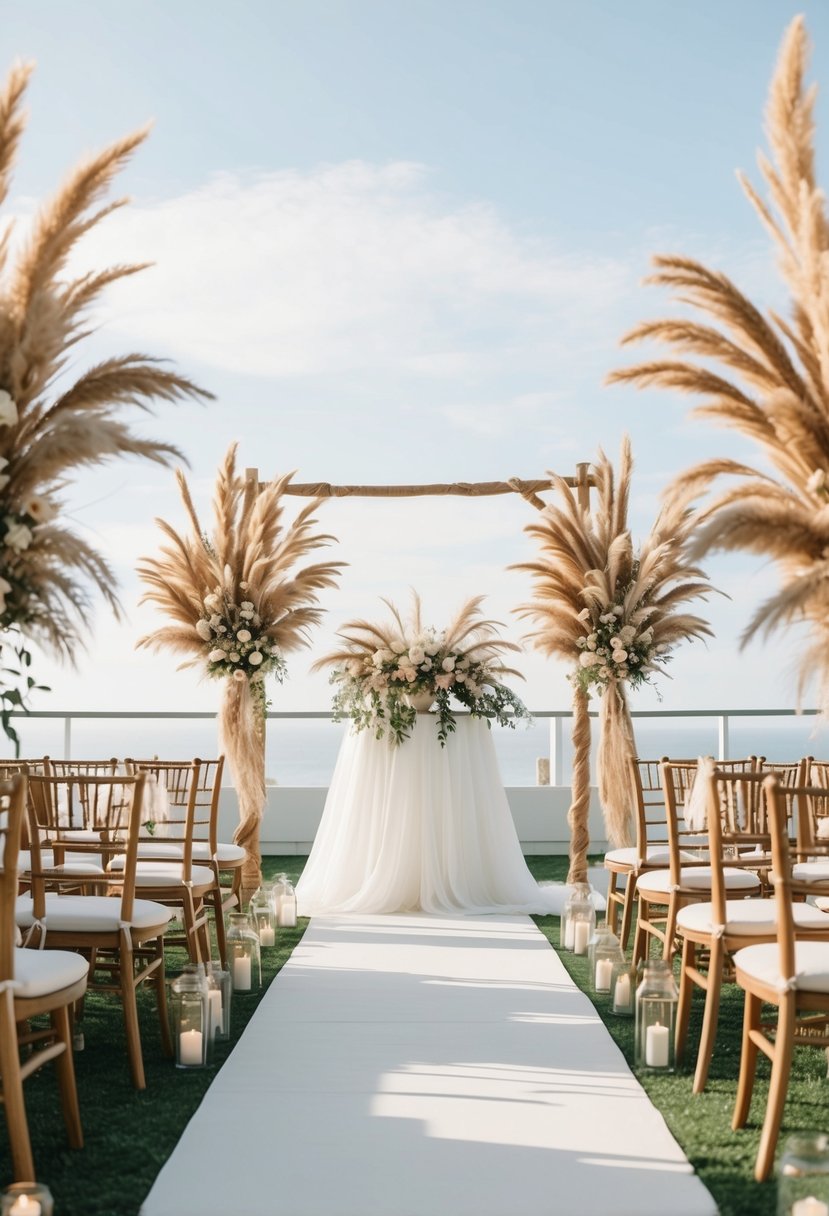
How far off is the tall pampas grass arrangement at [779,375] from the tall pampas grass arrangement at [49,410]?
49.0 inches

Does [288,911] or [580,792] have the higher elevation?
[580,792]

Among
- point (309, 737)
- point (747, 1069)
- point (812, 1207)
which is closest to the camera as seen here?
point (812, 1207)

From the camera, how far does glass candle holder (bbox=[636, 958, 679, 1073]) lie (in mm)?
3775

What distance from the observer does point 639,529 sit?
24.6 ft

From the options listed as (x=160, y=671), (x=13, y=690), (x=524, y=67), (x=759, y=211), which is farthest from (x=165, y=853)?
(x=524, y=67)

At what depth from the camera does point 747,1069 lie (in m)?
3.19

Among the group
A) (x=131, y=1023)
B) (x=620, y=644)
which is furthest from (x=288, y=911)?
(x=131, y=1023)

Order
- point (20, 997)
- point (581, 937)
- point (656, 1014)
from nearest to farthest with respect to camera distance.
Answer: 1. point (20, 997)
2. point (656, 1014)
3. point (581, 937)

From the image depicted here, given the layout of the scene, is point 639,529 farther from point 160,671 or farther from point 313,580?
point 160,671

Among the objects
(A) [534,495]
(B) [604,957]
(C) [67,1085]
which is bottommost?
(B) [604,957]

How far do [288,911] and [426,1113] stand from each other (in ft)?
10.5

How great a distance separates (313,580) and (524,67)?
420cm

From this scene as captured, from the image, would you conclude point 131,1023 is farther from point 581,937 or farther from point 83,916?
point 581,937

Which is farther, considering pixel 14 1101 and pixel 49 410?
pixel 49 410
